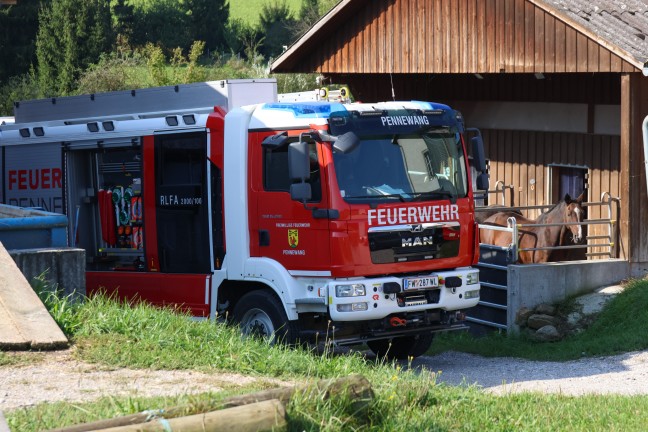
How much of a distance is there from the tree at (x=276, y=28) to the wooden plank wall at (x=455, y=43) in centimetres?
4882

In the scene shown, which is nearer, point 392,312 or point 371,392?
point 371,392

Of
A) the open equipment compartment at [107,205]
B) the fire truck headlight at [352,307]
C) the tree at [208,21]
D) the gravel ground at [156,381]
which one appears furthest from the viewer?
the tree at [208,21]

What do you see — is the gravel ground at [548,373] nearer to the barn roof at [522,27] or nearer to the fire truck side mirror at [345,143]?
the fire truck side mirror at [345,143]

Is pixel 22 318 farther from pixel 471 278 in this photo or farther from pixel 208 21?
pixel 208 21

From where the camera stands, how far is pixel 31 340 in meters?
9.64

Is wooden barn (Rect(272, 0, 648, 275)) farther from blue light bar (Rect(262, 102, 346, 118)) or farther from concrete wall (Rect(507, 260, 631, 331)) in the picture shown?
blue light bar (Rect(262, 102, 346, 118))

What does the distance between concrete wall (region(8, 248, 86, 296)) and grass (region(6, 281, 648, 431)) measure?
39 cm

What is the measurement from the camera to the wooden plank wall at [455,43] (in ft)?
60.0

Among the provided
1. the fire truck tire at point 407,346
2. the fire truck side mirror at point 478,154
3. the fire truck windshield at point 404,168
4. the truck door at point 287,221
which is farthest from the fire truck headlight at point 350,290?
the fire truck side mirror at point 478,154

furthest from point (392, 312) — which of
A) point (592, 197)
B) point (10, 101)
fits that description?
point (10, 101)

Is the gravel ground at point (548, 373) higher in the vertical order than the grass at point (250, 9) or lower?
lower

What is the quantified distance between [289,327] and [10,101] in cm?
3999

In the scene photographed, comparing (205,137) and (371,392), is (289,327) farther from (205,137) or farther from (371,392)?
(371,392)

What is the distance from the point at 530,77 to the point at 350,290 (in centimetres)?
1160
